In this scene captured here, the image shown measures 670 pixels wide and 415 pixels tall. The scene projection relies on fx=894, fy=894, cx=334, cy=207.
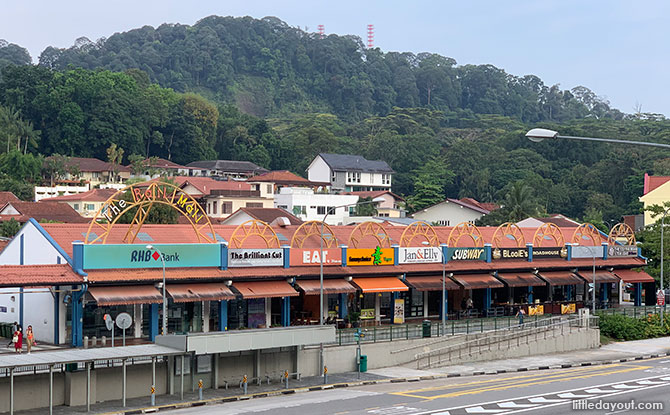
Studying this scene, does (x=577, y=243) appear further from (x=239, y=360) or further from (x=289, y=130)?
(x=289, y=130)

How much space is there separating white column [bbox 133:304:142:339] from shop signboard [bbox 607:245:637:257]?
134ft

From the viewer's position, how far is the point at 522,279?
64250mm

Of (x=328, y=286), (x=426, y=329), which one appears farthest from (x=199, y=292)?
(x=426, y=329)

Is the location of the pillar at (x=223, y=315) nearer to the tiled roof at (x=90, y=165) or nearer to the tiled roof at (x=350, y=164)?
the tiled roof at (x=90, y=165)

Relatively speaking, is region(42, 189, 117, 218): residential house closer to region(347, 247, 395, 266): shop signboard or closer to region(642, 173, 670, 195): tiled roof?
region(347, 247, 395, 266): shop signboard

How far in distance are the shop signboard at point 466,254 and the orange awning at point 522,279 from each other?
2.11 m

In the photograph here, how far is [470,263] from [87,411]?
3340 centimetres

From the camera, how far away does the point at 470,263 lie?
6194cm

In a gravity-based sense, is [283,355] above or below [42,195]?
below

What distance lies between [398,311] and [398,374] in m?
11.4

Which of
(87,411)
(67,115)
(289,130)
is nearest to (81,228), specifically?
(87,411)

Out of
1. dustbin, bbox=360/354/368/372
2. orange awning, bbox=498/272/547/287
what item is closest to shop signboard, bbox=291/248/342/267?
dustbin, bbox=360/354/368/372

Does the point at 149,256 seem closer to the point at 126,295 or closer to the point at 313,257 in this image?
the point at 126,295

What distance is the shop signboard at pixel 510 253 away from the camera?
209 feet
